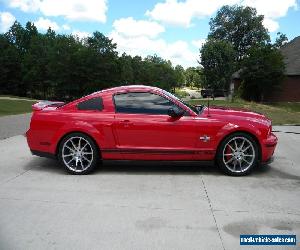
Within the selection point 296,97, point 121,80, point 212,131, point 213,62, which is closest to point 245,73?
point 296,97

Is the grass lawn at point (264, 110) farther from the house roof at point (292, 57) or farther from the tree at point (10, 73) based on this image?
the tree at point (10, 73)

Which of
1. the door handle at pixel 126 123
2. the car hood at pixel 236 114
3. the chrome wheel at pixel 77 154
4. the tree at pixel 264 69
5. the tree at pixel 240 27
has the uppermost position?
the tree at pixel 240 27

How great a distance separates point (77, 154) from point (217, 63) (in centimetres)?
4969

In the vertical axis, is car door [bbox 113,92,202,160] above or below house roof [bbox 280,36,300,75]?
below

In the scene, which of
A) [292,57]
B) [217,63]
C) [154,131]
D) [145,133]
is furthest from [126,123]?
[217,63]

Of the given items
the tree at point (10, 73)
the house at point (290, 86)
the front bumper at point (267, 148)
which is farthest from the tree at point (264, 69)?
the tree at point (10, 73)

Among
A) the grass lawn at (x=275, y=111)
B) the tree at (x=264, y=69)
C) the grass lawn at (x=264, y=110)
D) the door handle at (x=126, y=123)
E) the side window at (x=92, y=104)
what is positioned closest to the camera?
the door handle at (x=126, y=123)

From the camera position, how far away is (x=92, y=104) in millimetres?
6535

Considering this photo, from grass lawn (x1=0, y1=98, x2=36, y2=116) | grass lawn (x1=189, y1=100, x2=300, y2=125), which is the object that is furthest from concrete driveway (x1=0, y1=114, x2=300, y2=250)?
grass lawn (x1=0, y1=98, x2=36, y2=116)

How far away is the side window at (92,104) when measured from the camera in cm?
651

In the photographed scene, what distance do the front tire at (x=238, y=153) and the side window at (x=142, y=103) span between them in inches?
42.5

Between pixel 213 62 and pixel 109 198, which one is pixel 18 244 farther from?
pixel 213 62

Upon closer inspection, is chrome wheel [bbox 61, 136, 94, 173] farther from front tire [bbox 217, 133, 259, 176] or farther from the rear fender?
front tire [bbox 217, 133, 259, 176]

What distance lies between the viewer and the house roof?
40781 millimetres
